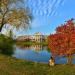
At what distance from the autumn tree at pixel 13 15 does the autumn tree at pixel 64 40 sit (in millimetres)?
11312

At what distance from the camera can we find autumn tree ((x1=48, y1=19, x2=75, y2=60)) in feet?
97.8

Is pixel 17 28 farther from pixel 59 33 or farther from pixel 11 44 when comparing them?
pixel 59 33

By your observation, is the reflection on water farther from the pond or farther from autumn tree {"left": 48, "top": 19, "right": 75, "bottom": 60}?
autumn tree {"left": 48, "top": 19, "right": 75, "bottom": 60}

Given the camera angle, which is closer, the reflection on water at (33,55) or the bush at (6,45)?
the bush at (6,45)

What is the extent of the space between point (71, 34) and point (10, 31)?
52.3 feet

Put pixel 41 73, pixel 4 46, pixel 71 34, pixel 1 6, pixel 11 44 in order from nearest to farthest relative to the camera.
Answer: pixel 41 73 < pixel 71 34 < pixel 1 6 < pixel 4 46 < pixel 11 44

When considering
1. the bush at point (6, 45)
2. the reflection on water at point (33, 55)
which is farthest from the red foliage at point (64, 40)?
the bush at point (6, 45)

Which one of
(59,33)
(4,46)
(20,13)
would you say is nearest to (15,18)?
(20,13)

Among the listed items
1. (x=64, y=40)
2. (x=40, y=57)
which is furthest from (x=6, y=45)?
(x=64, y=40)

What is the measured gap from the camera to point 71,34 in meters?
29.8

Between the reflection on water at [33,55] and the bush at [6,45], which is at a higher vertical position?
the bush at [6,45]

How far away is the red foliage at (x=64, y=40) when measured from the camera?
2980cm

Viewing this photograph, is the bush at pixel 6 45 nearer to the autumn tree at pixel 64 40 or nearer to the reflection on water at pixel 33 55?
the reflection on water at pixel 33 55

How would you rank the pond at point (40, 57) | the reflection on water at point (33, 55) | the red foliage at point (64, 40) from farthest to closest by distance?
the reflection on water at point (33, 55), the pond at point (40, 57), the red foliage at point (64, 40)
